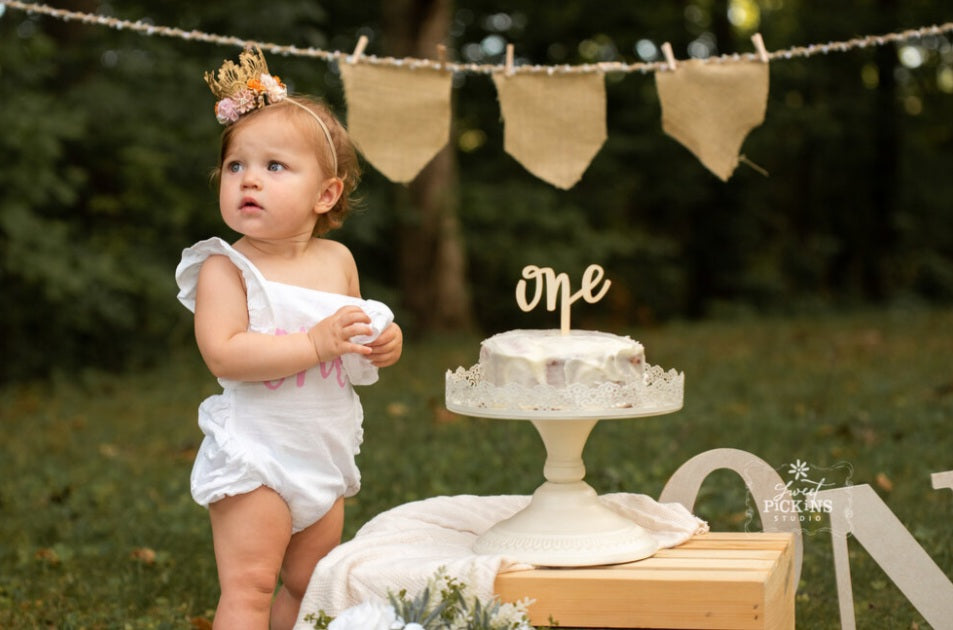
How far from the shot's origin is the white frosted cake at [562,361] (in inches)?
115

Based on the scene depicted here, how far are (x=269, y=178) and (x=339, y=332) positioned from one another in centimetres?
45

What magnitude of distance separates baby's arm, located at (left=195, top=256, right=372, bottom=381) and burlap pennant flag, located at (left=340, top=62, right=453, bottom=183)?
1.30m

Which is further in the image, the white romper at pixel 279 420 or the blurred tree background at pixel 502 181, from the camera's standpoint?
the blurred tree background at pixel 502 181

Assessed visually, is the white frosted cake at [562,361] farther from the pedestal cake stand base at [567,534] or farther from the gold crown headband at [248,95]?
the gold crown headband at [248,95]

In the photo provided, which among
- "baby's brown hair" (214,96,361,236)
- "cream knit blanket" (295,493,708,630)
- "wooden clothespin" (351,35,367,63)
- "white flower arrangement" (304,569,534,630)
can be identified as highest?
"wooden clothespin" (351,35,367,63)

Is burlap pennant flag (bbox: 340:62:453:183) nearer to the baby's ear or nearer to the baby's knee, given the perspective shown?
the baby's ear

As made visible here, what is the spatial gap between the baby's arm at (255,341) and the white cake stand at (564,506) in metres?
0.32

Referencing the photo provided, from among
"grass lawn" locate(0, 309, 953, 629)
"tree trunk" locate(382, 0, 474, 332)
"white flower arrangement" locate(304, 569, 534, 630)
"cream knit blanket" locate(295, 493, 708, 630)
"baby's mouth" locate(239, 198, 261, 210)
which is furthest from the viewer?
"tree trunk" locate(382, 0, 474, 332)

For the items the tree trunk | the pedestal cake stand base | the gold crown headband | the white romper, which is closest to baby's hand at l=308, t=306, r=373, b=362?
the white romper

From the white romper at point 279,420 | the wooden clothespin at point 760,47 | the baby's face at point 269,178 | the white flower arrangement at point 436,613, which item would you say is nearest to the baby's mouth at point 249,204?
the baby's face at point 269,178

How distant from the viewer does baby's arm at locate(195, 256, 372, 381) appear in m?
2.89

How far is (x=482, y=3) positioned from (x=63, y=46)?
6281 mm

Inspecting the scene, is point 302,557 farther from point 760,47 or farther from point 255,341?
point 760,47

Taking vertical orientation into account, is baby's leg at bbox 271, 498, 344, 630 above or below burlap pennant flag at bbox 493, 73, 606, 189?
below
